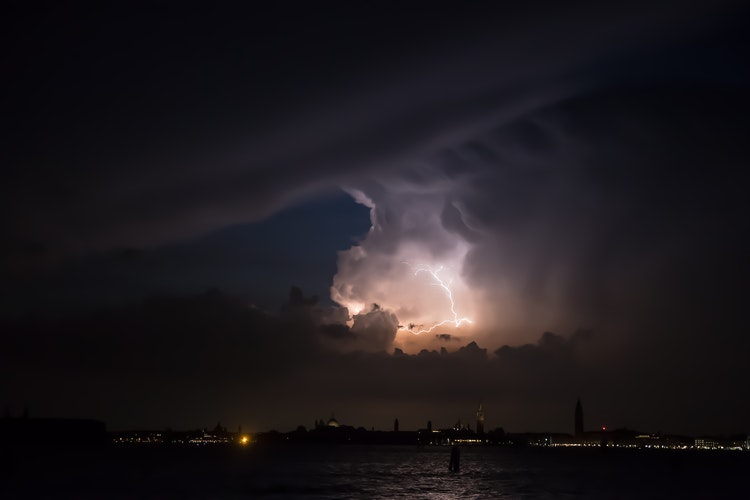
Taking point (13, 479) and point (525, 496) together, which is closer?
point (525, 496)

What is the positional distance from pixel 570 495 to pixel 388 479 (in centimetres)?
2919

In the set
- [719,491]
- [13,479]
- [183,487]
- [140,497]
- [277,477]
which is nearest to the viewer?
[140,497]

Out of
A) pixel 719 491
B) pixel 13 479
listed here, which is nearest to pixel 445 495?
pixel 719 491

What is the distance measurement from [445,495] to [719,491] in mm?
35315

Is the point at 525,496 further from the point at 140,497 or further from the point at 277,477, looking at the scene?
the point at 277,477

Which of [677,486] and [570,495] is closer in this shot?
[570,495]

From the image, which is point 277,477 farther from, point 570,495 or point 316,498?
point 570,495

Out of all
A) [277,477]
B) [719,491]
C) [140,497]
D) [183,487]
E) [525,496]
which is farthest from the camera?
[277,477]

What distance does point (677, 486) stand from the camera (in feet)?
313

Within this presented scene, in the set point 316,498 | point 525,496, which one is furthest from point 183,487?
point 525,496

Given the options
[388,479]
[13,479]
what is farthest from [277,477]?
[13,479]

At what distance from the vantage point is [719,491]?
8744 cm

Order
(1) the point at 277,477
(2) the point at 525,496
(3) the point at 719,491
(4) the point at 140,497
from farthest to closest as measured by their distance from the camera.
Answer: (1) the point at 277,477 → (3) the point at 719,491 → (2) the point at 525,496 → (4) the point at 140,497

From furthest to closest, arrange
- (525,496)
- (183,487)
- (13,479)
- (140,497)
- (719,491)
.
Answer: (13,479), (719,491), (183,487), (525,496), (140,497)
